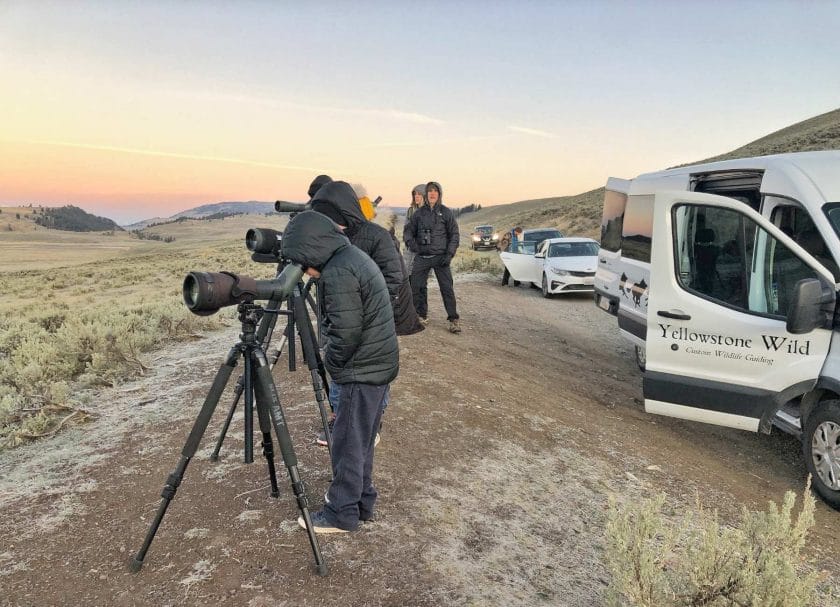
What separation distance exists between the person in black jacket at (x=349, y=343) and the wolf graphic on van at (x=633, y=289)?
3.65 m

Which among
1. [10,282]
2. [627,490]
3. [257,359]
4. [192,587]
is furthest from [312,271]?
[10,282]

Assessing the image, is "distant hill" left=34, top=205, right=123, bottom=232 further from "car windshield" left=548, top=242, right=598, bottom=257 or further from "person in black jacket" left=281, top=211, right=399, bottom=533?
"person in black jacket" left=281, top=211, right=399, bottom=533

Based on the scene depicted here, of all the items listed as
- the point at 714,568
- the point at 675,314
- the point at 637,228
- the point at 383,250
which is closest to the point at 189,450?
the point at 383,250

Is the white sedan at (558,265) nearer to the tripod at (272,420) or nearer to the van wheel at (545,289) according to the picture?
the van wheel at (545,289)

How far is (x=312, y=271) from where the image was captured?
2965mm

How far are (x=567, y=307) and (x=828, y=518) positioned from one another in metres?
9.01

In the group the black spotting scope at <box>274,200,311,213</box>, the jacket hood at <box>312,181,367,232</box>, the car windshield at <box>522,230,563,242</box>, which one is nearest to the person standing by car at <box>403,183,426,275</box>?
the black spotting scope at <box>274,200,311,213</box>

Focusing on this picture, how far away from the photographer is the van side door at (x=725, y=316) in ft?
13.7

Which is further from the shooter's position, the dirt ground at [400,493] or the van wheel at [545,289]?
the van wheel at [545,289]

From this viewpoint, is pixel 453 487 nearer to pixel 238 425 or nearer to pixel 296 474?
pixel 296 474

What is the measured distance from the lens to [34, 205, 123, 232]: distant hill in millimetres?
100250

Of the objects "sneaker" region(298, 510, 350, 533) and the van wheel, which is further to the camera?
the van wheel

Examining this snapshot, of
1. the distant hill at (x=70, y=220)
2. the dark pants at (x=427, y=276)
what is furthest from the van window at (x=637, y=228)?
the distant hill at (x=70, y=220)

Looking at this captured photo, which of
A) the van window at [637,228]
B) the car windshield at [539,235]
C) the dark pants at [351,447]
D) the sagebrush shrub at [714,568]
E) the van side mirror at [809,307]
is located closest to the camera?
the sagebrush shrub at [714,568]
